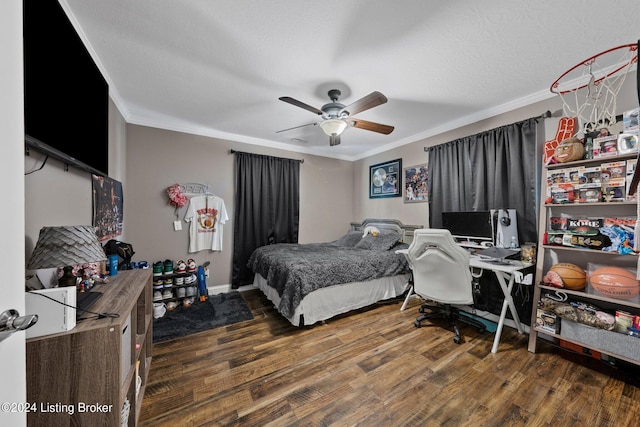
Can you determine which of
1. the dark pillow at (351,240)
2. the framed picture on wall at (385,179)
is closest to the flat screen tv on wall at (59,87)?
the dark pillow at (351,240)

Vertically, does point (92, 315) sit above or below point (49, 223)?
below

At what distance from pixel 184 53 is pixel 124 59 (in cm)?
56

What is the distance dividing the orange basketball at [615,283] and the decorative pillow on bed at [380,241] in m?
1.91

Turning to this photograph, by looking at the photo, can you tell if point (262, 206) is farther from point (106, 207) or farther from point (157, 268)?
point (106, 207)

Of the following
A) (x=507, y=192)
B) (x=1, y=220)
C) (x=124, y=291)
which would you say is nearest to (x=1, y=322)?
(x=1, y=220)

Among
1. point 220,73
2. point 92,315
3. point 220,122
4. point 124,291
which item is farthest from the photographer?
point 220,122

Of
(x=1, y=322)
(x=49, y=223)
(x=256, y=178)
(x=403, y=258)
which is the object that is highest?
(x=256, y=178)

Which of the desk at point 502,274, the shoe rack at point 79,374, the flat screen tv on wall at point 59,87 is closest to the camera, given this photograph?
the shoe rack at point 79,374

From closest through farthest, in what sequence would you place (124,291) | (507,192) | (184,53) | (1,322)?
1. (1,322)
2. (124,291)
3. (184,53)
4. (507,192)

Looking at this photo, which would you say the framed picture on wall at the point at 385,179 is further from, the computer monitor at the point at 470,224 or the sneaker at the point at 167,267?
the sneaker at the point at 167,267

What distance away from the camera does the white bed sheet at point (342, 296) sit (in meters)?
2.46

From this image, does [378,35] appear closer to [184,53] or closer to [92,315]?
[184,53]

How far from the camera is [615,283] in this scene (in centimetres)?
169

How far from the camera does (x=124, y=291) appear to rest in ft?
4.33
